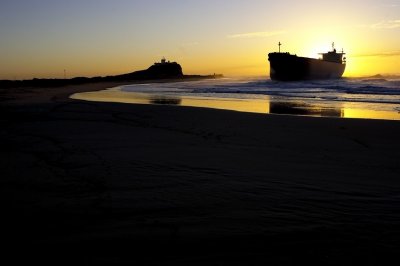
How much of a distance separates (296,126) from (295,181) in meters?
5.18

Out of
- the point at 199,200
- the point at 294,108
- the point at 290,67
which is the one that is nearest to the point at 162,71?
the point at 290,67

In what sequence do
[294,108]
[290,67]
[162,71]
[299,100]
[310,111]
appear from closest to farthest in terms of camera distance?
1. [310,111]
2. [294,108]
3. [299,100]
4. [290,67]
5. [162,71]

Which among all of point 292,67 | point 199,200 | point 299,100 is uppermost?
point 292,67

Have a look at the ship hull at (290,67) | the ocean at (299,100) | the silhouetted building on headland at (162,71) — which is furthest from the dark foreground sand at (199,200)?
the silhouetted building on headland at (162,71)

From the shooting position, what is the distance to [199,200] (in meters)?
3.76

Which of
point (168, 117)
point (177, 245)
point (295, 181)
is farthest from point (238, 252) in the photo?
point (168, 117)

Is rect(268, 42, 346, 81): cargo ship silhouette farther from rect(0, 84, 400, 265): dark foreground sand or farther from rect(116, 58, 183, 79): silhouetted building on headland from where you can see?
rect(116, 58, 183, 79): silhouetted building on headland

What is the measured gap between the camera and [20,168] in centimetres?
490

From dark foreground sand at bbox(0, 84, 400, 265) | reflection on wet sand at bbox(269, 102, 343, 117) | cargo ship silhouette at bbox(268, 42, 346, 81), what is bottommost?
reflection on wet sand at bbox(269, 102, 343, 117)

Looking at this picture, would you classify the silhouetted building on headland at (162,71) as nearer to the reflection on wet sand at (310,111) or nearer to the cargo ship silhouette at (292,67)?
the cargo ship silhouette at (292,67)

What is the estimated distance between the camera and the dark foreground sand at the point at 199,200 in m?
2.66

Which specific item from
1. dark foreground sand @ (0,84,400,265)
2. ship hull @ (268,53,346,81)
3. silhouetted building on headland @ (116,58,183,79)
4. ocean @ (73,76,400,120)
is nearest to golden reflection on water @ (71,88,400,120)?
ocean @ (73,76,400,120)

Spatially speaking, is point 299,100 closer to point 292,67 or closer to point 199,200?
point 199,200

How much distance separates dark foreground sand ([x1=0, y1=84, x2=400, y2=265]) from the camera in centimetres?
266
